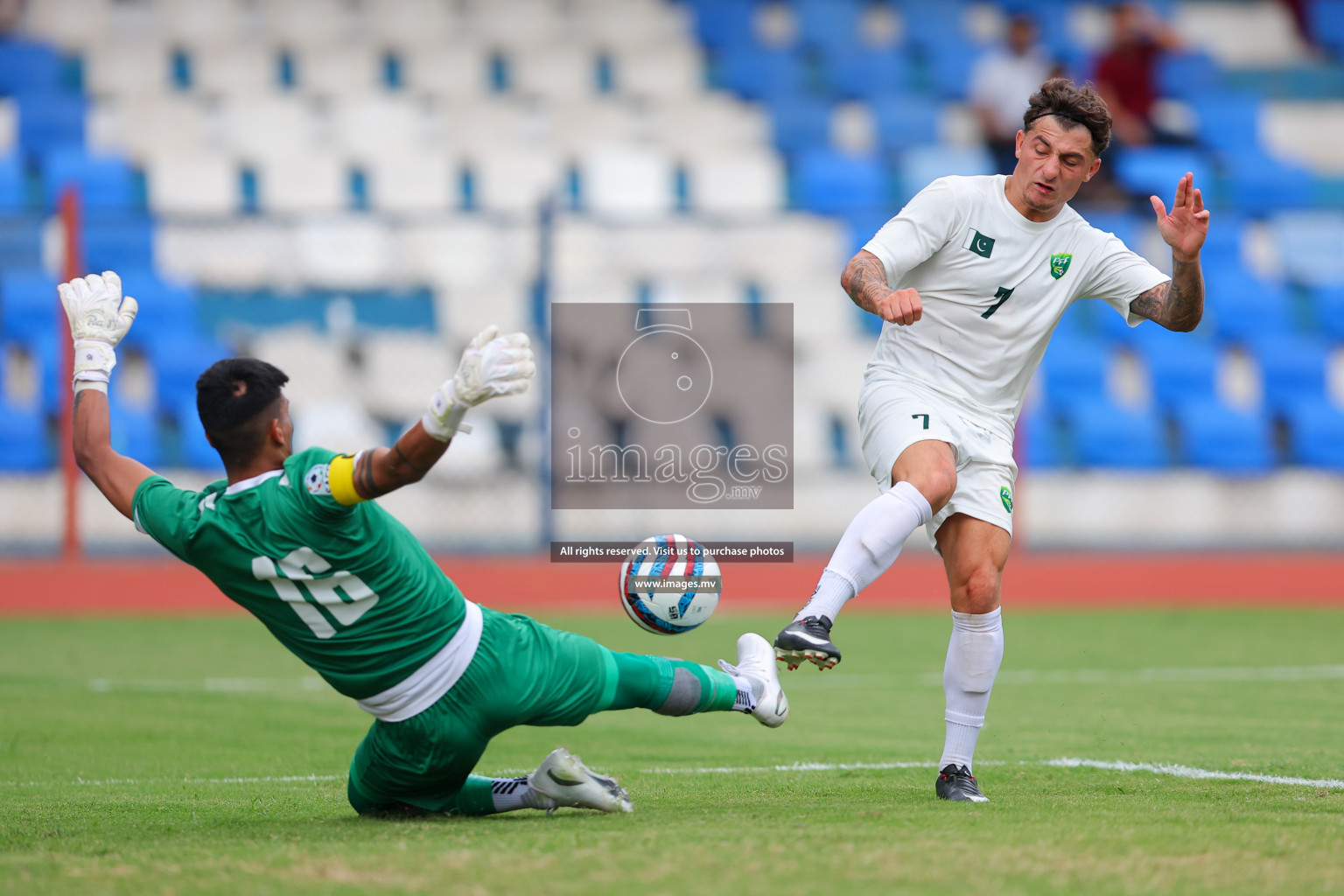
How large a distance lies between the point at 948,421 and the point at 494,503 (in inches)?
283

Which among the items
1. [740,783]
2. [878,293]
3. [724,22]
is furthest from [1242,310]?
[878,293]

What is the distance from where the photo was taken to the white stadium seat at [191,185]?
14203 millimetres

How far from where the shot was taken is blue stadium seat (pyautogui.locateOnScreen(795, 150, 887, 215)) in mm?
15039

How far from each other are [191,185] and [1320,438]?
1042cm

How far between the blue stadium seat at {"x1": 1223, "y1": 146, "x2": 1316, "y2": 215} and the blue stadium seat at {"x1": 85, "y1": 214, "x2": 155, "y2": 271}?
1027 centimetres

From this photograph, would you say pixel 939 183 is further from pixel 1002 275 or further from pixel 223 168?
pixel 223 168

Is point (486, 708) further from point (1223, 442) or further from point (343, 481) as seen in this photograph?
point (1223, 442)

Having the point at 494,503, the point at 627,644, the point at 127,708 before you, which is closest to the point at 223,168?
the point at 494,503

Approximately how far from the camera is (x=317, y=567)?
4.04 m

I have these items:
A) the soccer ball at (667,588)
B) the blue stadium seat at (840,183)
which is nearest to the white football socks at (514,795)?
the soccer ball at (667,588)

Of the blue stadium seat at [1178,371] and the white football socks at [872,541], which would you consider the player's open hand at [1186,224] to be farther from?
the blue stadium seat at [1178,371]

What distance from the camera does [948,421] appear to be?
4.89 metres

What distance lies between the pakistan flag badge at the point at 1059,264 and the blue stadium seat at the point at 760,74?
11975 millimetres

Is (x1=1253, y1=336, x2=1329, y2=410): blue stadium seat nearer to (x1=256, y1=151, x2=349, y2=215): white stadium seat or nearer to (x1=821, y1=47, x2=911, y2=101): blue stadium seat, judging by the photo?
(x1=821, y1=47, x2=911, y2=101): blue stadium seat
